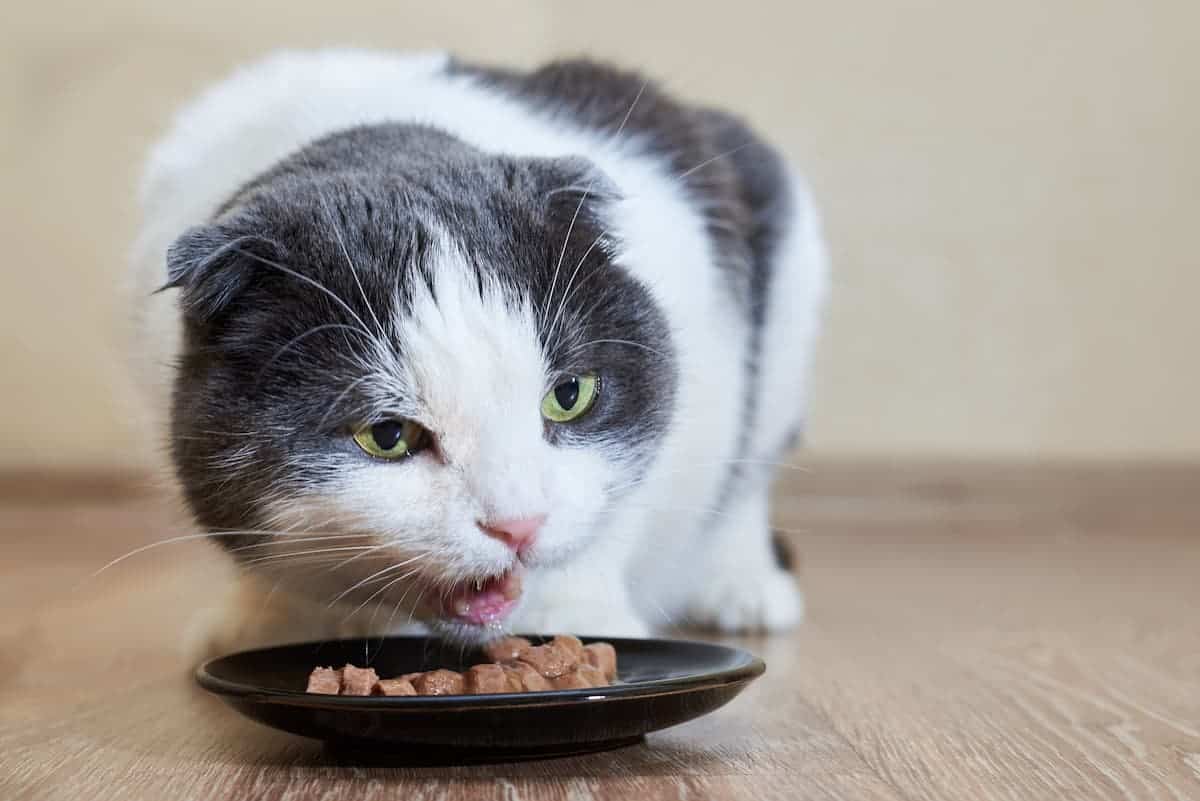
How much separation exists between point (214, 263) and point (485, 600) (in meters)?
0.38

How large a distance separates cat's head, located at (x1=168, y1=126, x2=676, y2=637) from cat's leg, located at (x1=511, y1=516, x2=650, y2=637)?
0.17m

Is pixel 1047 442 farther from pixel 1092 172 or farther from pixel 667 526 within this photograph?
pixel 667 526

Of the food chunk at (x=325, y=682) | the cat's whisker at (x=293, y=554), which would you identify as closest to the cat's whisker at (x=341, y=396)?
the cat's whisker at (x=293, y=554)

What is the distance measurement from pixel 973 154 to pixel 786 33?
0.52 m

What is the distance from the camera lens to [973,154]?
3.21 meters

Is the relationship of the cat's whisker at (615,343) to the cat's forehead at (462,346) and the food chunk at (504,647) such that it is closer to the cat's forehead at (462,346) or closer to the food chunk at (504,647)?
the cat's forehead at (462,346)

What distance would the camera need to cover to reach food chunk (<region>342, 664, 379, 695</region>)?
1104 millimetres

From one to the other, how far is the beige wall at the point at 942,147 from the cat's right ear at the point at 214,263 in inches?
79.8

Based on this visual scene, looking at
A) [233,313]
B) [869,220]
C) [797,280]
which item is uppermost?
[869,220]

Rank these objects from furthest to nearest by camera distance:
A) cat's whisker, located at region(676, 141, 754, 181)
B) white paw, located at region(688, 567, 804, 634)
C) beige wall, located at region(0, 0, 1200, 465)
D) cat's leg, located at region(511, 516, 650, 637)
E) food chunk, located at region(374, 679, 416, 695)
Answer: beige wall, located at region(0, 0, 1200, 465) < white paw, located at region(688, 567, 804, 634) < cat's whisker, located at region(676, 141, 754, 181) < cat's leg, located at region(511, 516, 650, 637) < food chunk, located at region(374, 679, 416, 695)

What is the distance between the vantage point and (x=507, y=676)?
1.13 meters

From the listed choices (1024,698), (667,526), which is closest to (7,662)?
(667,526)

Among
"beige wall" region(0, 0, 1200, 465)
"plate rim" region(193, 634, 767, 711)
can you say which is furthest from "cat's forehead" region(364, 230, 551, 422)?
"beige wall" region(0, 0, 1200, 465)

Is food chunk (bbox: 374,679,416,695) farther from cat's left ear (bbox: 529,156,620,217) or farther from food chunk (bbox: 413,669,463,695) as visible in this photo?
cat's left ear (bbox: 529,156,620,217)
